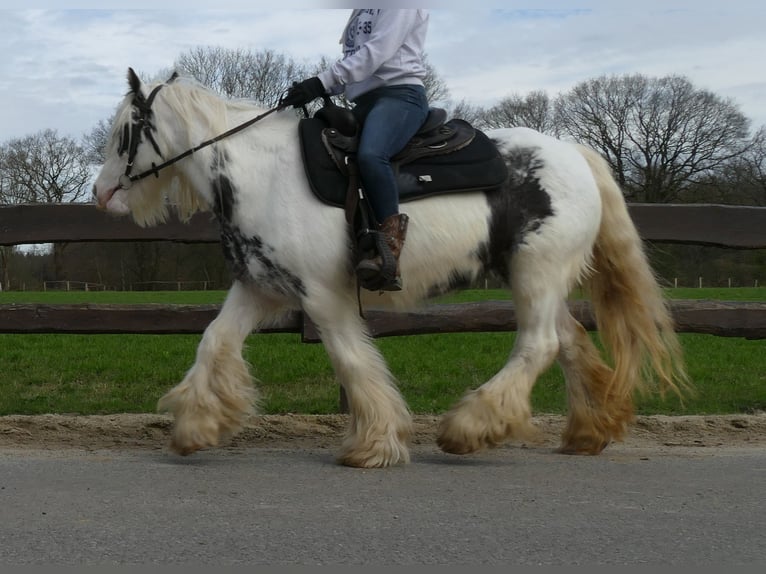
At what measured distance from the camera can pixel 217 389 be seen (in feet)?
15.8

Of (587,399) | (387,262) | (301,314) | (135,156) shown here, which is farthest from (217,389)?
(587,399)

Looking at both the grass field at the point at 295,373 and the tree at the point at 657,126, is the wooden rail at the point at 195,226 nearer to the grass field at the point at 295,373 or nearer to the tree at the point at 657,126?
the grass field at the point at 295,373

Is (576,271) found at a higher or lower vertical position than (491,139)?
lower

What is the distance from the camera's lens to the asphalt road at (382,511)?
9.89 ft

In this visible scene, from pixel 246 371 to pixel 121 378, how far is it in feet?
14.7

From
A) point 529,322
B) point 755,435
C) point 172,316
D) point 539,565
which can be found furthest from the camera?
point 172,316

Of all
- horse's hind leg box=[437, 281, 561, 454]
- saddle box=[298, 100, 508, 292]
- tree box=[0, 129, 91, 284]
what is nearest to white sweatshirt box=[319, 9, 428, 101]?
saddle box=[298, 100, 508, 292]

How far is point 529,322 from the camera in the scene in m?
4.94

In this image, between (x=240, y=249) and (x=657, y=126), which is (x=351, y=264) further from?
(x=657, y=126)

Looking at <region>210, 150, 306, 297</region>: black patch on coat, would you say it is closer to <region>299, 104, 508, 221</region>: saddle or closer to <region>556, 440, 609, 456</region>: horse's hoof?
<region>299, 104, 508, 221</region>: saddle

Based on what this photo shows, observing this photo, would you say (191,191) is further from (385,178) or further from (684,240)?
(684,240)

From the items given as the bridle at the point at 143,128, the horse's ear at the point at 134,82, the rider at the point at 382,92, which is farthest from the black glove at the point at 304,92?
the horse's ear at the point at 134,82

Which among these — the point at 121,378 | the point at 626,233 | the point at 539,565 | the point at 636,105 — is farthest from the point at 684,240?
the point at 636,105

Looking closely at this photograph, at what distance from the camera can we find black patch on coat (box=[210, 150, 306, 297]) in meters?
4.70
